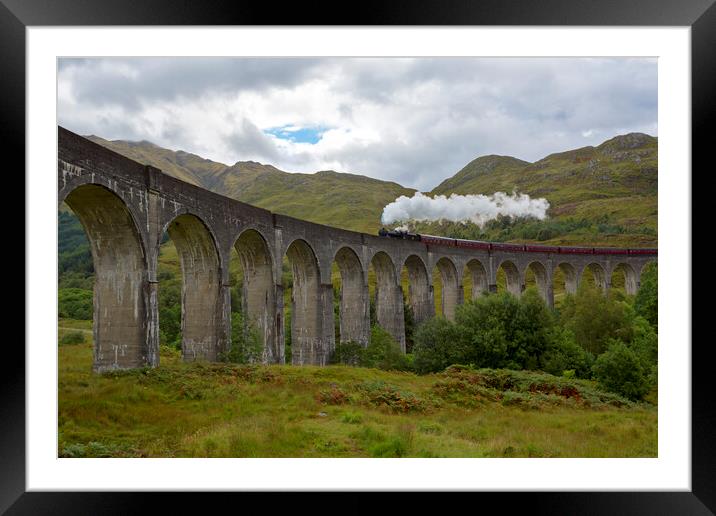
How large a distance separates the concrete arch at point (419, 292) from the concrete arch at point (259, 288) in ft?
52.2

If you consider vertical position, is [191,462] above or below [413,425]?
above

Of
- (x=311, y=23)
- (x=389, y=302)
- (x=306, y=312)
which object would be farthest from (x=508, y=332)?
(x=311, y=23)

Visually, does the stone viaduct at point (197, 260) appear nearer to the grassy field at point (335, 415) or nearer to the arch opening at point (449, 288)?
the grassy field at point (335, 415)

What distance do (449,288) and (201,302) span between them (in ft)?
84.0

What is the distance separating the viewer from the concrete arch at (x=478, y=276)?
45.5 meters

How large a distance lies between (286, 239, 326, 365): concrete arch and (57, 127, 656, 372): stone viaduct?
49 millimetres

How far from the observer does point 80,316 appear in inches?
1501

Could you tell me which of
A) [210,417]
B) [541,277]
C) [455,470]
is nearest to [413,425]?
[210,417]

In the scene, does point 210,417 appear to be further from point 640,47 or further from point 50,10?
point 640,47

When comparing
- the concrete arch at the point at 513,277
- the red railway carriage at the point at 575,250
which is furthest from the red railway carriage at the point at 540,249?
the concrete arch at the point at 513,277

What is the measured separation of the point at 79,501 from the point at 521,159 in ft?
563

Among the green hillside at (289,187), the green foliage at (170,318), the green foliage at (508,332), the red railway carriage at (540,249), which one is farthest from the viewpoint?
the green hillside at (289,187)

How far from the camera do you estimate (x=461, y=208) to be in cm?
9450

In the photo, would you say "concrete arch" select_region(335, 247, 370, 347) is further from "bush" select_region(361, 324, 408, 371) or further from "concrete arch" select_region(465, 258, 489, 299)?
"concrete arch" select_region(465, 258, 489, 299)
